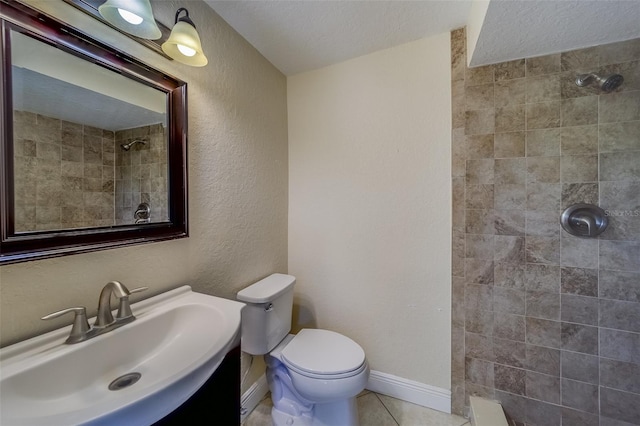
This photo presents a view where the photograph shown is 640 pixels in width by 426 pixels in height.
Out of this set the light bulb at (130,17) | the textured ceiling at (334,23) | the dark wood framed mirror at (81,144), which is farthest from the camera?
the textured ceiling at (334,23)

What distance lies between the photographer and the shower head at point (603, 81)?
108 cm

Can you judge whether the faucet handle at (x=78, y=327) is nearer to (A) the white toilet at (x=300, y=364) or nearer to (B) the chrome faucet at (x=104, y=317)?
(B) the chrome faucet at (x=104, y=317)

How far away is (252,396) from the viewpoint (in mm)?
1475

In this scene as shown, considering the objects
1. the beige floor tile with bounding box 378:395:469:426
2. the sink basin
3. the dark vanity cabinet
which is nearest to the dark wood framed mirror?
the sink basin

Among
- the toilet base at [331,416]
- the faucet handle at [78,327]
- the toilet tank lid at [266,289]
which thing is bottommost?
the toilet base at [331,416]

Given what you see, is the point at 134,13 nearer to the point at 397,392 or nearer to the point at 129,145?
the point at 129,145

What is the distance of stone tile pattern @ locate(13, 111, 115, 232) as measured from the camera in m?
0.68

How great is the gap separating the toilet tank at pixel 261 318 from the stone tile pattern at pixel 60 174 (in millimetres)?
715

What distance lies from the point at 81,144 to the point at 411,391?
80.9 inches

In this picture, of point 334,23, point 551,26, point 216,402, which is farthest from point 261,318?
point 551,26

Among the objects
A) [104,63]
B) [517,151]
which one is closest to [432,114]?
[517,151]

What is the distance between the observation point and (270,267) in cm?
166

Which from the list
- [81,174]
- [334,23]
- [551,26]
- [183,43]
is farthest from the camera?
[334,23]

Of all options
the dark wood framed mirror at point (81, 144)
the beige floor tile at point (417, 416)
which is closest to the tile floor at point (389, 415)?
the beige floor tile at point (417, 416)
